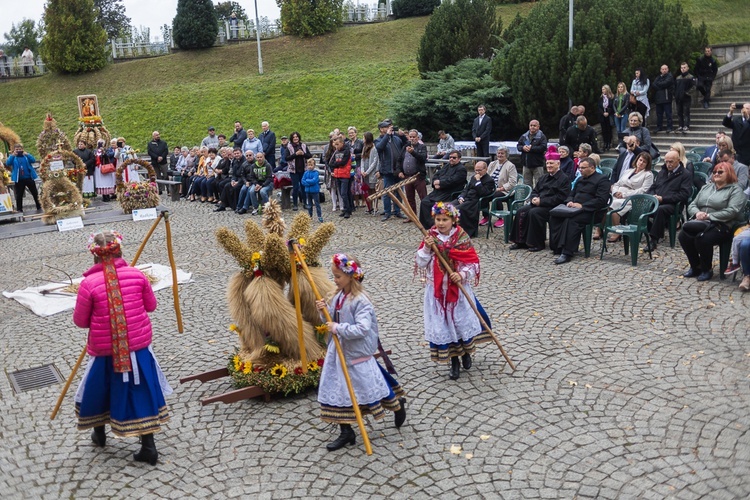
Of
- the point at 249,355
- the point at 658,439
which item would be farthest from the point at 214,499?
the point at 658,439

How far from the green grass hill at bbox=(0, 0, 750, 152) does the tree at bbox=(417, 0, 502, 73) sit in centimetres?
597

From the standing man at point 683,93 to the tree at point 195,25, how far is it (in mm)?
28761

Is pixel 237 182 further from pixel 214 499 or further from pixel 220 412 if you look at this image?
pixel 214 499

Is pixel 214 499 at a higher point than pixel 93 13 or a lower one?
lower

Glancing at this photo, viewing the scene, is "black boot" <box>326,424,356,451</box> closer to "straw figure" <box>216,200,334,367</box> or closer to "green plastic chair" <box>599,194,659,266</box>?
"straw figure" <box>216,200,334,367</box>

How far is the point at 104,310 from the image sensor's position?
6.11m

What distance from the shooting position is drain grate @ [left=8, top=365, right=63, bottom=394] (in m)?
8.06

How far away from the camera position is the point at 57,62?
40188 millimetres

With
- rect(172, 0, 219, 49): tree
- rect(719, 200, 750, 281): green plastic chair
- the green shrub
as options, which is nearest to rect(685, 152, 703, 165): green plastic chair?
rect(719, 200, 750, 281): green plastic chair

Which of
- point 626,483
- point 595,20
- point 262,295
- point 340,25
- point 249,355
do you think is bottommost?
point 626,483

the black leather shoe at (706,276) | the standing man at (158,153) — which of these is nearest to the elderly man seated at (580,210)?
the black leather shoe at (706,276)

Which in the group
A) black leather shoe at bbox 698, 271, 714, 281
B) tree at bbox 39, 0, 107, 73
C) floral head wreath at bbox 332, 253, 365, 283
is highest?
tree at bbox 39, 0, 107, 73

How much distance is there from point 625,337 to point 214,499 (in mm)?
4980

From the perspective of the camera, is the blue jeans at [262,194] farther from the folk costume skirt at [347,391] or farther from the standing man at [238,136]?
the folk costume skirt at [347,391]
